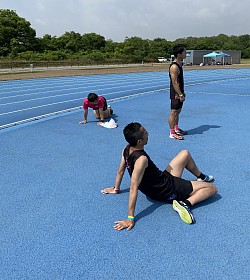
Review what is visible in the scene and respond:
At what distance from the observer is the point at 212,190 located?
11.0 feet

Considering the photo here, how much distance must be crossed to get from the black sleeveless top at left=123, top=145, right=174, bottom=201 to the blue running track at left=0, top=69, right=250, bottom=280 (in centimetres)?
17

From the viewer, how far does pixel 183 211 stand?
2.98m

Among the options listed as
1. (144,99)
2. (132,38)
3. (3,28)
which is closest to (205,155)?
(144,99)

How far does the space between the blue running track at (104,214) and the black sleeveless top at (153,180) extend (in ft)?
0.57

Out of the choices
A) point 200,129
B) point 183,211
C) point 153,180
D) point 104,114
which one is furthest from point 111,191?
point 104,114

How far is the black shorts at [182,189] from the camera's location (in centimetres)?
321

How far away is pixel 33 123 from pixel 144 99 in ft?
14.9

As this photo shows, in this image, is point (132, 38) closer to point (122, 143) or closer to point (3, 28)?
point (3, 28)

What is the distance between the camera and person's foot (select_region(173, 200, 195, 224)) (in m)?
2.94

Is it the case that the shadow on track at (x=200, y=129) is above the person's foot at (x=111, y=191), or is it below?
above

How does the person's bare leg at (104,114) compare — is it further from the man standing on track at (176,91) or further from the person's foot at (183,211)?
the person's foot at (183,211)

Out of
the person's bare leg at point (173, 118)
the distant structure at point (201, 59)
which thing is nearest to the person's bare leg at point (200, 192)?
the person's bare leg at point (173, 118)

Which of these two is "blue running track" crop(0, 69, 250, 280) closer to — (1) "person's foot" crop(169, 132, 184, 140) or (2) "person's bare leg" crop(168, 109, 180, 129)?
(1) "person's foot" crop(169, 132, 184, 140)

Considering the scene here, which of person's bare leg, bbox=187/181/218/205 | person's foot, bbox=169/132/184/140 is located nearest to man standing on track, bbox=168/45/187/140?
person's foot, bbox=169/132/184/140
